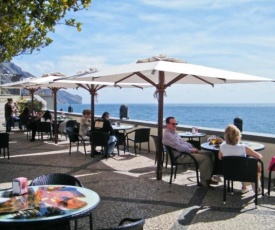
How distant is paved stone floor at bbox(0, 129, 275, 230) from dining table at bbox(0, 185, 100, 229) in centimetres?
120

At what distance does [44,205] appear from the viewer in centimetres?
307

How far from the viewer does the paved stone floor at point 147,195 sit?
468 centimetres

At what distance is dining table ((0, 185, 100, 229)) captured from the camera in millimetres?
2725

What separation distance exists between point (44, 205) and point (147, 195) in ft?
10.0

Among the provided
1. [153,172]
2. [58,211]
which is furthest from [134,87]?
[58,211]

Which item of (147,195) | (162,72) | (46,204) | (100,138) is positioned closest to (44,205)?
(46,204)

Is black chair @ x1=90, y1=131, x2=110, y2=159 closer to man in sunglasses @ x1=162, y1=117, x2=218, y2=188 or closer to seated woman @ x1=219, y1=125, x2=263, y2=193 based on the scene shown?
man in sunglasses @ x1=162, y1=117, x2=218, y2=188

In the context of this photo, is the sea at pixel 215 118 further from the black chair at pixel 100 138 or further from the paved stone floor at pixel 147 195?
the paved stone floor at pixel 147 195

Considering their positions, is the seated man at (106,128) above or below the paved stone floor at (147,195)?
above

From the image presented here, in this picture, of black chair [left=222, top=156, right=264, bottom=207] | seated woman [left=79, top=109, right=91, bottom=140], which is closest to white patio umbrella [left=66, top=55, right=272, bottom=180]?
black chair [left=222, top=156, right=264, bottom=207]

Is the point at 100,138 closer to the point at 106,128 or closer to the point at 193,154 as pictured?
the point at 106,128

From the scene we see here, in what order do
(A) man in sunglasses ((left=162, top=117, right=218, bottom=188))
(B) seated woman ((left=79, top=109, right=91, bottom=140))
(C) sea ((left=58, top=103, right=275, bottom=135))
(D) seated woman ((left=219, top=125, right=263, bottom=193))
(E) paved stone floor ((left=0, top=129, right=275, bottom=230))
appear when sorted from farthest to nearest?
1. (C) sea ((left=58, top=103, right=275, bottom=135))
2. (B) seated woman ((left=79, top=109, right=91, bottom=140))
3. (A) man in sunglasses ((left=162, top=117, right=218, bottom=188))
4. (D) seated woman ((left=219, top=125, right=263, bottom=193))
5. (E) paved stone floor ((left=0, top=129, right=275, bottom=230))

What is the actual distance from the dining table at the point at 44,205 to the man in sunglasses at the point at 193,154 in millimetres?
3331

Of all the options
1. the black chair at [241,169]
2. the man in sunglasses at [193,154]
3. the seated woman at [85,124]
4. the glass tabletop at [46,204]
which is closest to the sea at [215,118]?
the seated woman at [85,124]
